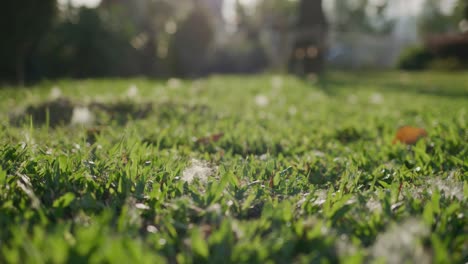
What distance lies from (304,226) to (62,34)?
421 inches

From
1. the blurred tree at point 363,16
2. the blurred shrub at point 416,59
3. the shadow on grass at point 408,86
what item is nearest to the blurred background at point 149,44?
the blurred shrub at point 416,59

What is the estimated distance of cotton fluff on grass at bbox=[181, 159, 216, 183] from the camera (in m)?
1.71

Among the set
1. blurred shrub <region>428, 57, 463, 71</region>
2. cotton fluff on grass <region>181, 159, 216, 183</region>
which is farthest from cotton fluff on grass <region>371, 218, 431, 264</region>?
blurred shrub <region>428, 57, 463, 71</region>

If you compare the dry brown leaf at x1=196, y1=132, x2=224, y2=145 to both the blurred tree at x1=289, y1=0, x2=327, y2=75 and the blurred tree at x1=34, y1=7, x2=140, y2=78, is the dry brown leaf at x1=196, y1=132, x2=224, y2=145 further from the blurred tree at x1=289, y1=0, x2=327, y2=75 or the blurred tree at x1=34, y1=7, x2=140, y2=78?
the blurred tree at x1=289, y1=0, x2=327, y2=75

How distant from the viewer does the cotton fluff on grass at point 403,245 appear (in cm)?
97

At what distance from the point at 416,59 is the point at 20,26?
1998cm

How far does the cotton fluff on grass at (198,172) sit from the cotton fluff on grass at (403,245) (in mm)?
761

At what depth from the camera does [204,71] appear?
59.5 ft

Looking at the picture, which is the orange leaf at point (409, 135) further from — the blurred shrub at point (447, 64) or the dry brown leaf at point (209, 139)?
the blurred shrub at point (447, 64)

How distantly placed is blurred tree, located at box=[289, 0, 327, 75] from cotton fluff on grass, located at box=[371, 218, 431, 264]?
1314 cm

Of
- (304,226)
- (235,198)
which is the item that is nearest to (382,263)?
(304,226)

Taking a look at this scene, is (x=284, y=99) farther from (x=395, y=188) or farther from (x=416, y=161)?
(x=395, y=188)

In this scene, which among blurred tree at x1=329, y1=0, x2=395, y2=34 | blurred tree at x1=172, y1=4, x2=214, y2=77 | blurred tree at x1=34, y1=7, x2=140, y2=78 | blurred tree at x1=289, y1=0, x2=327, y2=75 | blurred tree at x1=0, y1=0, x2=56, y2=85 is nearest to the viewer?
blurred tree at x1=0, y1=0, x2=56, y2=85

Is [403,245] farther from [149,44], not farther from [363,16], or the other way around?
[363,16]
